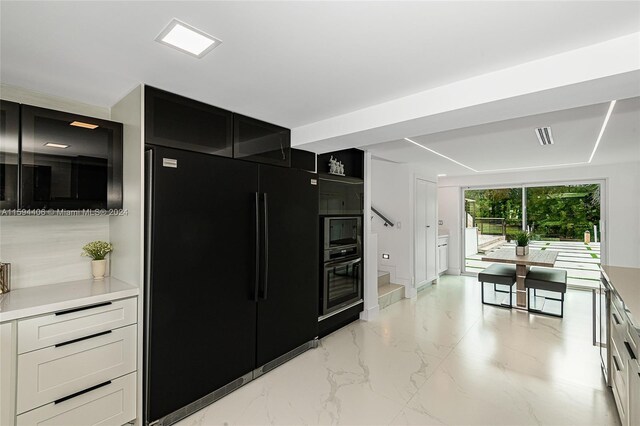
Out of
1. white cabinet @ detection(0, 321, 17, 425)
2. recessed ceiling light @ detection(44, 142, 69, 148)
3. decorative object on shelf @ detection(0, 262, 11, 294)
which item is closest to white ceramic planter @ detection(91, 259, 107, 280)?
decorative object on shelf @ detection(0, 262, 11, 294)

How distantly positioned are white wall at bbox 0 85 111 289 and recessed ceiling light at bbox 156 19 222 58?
132 cm

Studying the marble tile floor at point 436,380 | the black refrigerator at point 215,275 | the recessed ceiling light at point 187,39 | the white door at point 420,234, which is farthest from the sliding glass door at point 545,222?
the recessed ceiling light at point 187,39

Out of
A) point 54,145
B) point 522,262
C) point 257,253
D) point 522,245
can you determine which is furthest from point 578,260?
point 54,145

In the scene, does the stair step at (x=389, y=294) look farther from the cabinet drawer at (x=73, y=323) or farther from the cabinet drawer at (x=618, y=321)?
the cabinet drawer at (x=73, y=323)

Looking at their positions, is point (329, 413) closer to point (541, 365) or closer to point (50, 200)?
point (541, 365)

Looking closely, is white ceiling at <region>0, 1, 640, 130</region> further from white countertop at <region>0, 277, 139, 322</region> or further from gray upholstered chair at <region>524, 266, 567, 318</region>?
gray upholstered chair at <region>524, 266, 567, 318</region>

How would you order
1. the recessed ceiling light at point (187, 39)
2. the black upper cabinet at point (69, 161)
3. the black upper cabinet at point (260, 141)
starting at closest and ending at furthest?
the recessed ceiling light at point (187, 39) < the black upper cabinet at point (69, 161) < the black upper cabinet at point (260, 141)

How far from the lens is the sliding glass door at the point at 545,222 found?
18.9 ft

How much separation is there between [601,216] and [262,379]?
6.39m

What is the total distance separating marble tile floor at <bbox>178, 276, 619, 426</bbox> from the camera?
2.21 m

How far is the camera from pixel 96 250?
239cm

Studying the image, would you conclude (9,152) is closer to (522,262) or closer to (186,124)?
(186,124)

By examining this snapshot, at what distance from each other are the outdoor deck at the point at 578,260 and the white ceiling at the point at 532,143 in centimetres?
158

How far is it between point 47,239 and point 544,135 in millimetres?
4854
